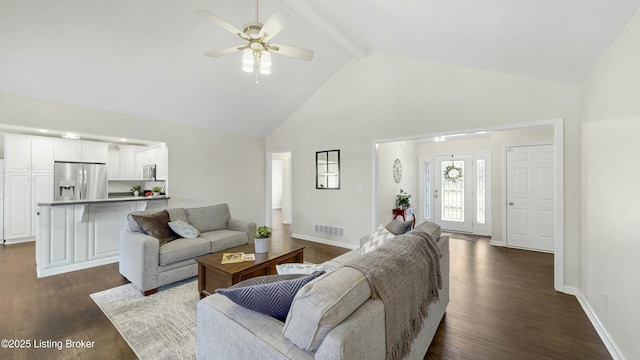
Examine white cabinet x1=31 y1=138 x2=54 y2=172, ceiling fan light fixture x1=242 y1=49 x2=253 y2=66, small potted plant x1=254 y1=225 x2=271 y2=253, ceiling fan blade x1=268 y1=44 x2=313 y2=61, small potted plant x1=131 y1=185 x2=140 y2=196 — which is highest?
ceiling fan blade x1=268 y1=44 x2=313 y2=61

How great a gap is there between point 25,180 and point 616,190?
342 inches

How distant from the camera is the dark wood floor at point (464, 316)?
1.93 m

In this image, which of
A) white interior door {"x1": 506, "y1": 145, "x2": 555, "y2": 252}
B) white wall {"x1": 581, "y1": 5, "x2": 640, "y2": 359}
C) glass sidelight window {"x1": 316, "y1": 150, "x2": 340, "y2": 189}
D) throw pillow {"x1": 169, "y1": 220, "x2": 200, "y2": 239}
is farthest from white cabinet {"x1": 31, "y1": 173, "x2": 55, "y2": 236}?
white interior door {"x1": 506, "y1": 145, "x2": 555, "y2": 252}

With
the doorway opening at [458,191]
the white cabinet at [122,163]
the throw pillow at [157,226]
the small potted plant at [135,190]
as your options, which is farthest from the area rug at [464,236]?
the white cabinet at [122,163]

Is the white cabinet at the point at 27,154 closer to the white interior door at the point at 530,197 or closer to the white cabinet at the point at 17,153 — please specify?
the white cabinet at the point at 17,153

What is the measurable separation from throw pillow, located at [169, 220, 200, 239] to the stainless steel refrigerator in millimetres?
3619

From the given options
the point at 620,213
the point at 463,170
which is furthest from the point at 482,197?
the point at 620,213

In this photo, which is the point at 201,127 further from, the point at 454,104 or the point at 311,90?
the point at 454,104

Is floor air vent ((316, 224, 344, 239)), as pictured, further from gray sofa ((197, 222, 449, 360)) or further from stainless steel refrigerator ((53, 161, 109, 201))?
stainless steel refrigerator ((53, 161, 109, 201))

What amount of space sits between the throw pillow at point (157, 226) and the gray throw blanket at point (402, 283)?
288 centimetres

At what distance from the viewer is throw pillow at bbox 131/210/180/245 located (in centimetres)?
312

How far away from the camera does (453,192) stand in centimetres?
640

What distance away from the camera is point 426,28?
2.78 metres

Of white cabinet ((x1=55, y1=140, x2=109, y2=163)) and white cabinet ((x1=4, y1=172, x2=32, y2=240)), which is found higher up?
white cabinet ((x1=55, y1=140, x2=109, y2=163))
